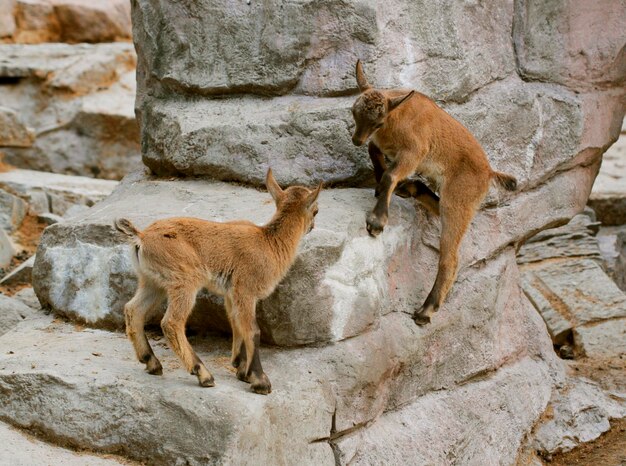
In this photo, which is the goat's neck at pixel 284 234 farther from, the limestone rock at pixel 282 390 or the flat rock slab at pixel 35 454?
the flat rock slab at pixel 35 454

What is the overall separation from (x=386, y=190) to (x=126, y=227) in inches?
74.8

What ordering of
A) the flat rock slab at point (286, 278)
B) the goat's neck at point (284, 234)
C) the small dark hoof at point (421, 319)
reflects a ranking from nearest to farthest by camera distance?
the goat's neck at point (284, 234) < the flat rock slab at point (286, 278) < the small dark hoof at point (421, 319)

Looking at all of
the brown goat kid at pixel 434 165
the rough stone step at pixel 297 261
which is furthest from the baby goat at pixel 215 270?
the brown goat kid at pixel 434 165

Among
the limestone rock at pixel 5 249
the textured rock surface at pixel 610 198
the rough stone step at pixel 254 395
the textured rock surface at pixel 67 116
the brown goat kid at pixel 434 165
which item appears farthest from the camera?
the textured rock surface at pixel 67 116

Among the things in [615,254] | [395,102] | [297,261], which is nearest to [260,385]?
[297,261]

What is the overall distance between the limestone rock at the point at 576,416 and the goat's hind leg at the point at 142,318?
11.8 feet

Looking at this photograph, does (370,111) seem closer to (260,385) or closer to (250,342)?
(250,342)

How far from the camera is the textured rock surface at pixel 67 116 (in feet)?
46.4

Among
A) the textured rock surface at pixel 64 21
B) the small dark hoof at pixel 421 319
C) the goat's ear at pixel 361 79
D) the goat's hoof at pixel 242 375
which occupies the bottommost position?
the textured rock surface at pixel 64 21

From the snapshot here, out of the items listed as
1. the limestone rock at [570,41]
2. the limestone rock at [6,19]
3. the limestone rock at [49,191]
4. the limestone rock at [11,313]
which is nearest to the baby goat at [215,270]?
the limestone rock at [11,313]

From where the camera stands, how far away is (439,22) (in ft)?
24.4

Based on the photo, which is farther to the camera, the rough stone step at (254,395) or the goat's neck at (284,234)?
the goat's neck at (284,234)

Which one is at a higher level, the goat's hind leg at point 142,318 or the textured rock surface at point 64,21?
the goat's hind leg at point 142,318

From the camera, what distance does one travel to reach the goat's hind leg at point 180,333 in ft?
17.4
